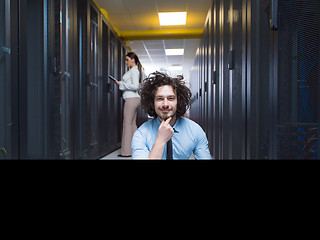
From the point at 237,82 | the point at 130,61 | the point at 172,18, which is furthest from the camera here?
the point at 172,18

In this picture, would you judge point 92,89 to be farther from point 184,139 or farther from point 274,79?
point 274,79

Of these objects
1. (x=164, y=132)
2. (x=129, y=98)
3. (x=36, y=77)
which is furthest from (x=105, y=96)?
(x=164, y=132)

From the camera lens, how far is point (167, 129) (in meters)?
1.05

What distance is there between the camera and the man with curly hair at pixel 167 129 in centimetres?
105

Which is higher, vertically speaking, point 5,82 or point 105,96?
point 105,96

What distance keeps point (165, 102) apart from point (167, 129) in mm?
290

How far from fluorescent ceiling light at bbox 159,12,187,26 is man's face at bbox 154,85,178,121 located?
3.89 m

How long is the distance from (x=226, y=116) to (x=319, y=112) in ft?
4.60

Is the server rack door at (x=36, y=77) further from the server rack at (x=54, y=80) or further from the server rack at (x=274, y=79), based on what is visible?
the server rack at (x=274, y=79)

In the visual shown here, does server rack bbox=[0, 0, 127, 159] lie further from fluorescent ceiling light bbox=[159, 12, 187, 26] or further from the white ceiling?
fluorescent ceiling light bbox=[159, 12, 187, 26]

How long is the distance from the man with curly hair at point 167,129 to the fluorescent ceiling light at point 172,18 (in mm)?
3851

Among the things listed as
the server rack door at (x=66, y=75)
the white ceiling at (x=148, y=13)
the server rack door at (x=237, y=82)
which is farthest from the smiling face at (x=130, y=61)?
the server rack door at (x=237, y=82)
